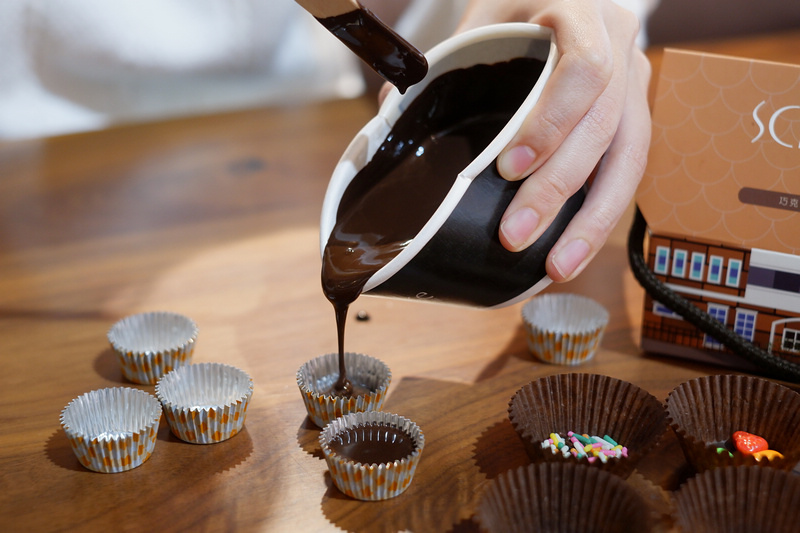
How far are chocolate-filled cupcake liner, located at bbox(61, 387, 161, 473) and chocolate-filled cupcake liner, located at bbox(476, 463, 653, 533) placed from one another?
380 mm

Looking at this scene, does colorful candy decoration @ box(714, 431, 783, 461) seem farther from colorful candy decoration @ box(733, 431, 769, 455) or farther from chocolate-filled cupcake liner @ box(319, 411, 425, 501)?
chocolate-filled cupcake liner @ box(319, 411, 425, 501)

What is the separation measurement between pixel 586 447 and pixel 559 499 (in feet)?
0.38

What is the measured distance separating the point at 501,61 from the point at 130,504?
2.07 ft

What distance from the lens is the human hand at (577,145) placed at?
0.83m

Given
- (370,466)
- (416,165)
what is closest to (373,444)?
(370,466)

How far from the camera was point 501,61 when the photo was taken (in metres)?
0.95

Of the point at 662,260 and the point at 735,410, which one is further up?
the point at 662,260

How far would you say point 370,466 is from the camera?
0.79 meters

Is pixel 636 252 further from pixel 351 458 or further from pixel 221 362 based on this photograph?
pixel 221 362

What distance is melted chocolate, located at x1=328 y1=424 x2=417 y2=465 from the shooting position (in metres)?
0.84

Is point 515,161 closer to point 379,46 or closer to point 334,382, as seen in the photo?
point 379,46

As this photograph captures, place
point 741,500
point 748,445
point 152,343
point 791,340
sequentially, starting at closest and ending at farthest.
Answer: point 741,500 → point 748,445 → point 791,340 → point 152,343

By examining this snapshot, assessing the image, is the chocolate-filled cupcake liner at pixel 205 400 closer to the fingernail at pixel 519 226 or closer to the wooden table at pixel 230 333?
the wooden table at pixel 230 333

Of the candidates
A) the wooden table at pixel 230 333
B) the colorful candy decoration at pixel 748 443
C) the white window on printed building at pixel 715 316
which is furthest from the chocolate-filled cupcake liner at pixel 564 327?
the colorful candy decoration at pixel 748 443
